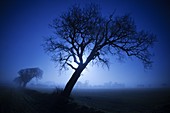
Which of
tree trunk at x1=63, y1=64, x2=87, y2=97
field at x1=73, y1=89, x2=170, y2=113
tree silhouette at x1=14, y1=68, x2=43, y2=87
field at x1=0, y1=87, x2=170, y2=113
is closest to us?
field at x1=0, y1=87, x2=170, y2=113

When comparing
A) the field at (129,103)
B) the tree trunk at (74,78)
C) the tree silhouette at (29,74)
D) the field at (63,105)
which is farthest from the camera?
the tree silhouette at (29,74)

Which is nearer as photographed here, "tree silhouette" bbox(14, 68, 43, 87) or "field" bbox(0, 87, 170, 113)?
"field" bbox(0, 87, 170, 113)

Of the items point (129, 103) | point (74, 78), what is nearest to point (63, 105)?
point (74, 78)

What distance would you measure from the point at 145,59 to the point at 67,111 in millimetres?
11540

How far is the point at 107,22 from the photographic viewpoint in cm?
1524

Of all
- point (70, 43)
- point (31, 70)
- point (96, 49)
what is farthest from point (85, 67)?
point (31, 70)

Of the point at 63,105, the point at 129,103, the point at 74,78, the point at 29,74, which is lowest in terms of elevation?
the point at 129,103

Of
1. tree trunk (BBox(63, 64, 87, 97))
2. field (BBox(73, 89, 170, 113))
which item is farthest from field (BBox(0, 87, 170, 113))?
tree trunk (BBox(63, 64, 87, 97))

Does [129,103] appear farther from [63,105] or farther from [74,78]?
[63,105]

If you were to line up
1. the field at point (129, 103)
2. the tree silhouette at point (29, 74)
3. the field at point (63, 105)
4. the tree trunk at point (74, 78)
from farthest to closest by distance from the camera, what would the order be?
the tree silhouette at point (29, 74), the tree trunk at point (74, 78), the field at point (129, 103), the field at point (63, 105)

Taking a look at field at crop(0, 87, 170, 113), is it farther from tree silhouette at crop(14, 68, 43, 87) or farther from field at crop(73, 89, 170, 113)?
tree silhouette at crop(14, 68, 43, 87)

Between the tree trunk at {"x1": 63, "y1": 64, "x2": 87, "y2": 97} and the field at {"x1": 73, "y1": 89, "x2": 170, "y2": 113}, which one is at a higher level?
the tree trunk at {"x1": 63, "y1": 64, "x2": 87, "y2": 97}

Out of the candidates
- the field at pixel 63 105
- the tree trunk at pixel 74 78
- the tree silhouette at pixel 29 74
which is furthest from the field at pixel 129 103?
the tree silhouette at pixel 29 74

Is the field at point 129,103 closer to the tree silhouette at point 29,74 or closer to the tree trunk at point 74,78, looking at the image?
the tree trunk at point 74,78
